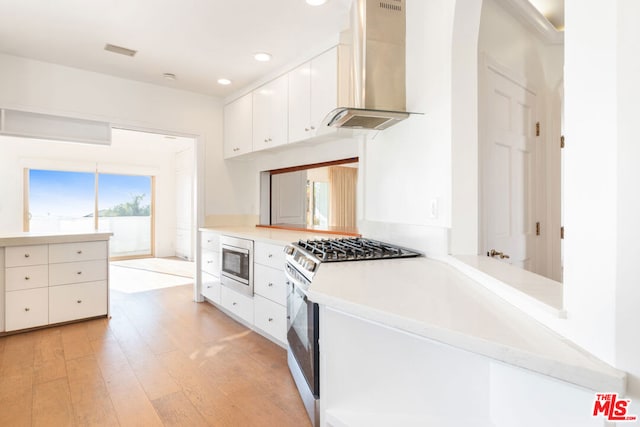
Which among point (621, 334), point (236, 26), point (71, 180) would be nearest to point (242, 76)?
point (236, 26)

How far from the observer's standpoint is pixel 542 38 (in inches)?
96.2

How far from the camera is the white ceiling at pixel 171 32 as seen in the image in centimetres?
225

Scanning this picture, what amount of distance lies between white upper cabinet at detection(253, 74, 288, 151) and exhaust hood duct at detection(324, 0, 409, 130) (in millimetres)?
1262

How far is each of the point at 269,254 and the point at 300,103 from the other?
1.31 meters

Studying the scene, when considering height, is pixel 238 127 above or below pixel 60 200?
above

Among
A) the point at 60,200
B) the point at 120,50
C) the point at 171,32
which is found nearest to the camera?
the point at 171,32

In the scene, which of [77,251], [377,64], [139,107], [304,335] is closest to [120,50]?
[139,107]

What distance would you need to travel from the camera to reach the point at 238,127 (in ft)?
12.5

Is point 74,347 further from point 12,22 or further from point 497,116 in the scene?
point 497,116

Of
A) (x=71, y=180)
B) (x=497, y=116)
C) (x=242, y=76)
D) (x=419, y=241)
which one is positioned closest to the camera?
(x=419, y=241)

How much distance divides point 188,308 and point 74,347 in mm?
1125

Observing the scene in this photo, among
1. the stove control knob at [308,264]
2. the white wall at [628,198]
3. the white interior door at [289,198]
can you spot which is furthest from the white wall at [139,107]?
the white wall at [628,198]

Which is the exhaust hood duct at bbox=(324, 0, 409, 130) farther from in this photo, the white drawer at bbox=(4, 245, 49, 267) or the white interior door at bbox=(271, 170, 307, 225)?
the white drawer at bbox=(4, 245, 49, 267)

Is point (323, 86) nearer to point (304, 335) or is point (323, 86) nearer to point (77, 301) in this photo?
point (304, 335)
